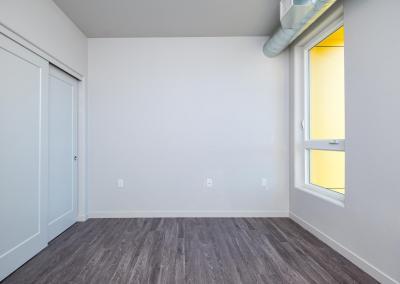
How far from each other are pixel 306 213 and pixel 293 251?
73cm

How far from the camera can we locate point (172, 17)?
2.79 metres

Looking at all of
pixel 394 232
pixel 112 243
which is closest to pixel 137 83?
pixel 112 243

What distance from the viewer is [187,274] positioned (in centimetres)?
187

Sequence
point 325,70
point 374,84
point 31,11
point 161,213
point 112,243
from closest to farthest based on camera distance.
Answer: point 374,84 < point 31,11 < point 112,243 < point 325,70 < point 161,213

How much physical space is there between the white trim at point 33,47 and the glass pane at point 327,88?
10.1ft

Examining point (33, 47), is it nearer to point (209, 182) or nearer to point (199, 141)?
point (199, 141)

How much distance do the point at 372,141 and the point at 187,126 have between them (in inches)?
85.6

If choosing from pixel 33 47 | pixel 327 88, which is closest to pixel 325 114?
pixel 327 88

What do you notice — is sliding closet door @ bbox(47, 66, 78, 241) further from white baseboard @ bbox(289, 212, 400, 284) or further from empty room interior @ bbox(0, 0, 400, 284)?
white baseboard @ bbox(289, 212, 400, 284)

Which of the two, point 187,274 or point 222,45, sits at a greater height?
point 222,45

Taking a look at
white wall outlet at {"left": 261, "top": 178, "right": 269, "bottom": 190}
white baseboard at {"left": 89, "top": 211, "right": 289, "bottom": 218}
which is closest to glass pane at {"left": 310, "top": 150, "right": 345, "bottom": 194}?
white wall outlet at {"left": 261, "top": 178, "right": 269, "bottom": 190}

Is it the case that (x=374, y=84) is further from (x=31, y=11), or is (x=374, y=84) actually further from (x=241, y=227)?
(x=31, y=11)

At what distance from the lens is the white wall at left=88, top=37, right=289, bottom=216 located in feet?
10.8

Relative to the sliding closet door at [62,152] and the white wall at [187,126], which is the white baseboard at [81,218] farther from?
the white wall at [187,126]
